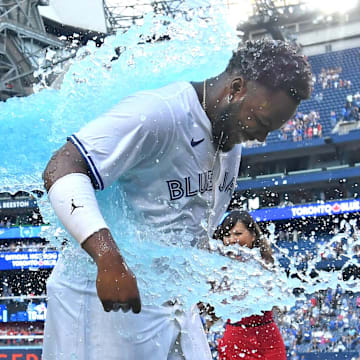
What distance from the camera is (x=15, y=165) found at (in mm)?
2191

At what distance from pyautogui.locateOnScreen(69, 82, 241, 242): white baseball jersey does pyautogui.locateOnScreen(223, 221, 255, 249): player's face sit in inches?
58.4

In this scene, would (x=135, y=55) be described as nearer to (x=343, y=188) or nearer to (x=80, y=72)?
(x=80, y=72)

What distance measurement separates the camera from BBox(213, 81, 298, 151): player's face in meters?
1.63

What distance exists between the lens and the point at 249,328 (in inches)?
140

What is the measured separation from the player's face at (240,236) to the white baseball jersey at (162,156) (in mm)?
1483

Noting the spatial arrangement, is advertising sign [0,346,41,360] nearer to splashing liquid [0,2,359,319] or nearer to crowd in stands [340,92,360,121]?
splashing liquid [0,2,359,319]

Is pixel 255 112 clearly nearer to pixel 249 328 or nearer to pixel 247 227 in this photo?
pixel 247 227

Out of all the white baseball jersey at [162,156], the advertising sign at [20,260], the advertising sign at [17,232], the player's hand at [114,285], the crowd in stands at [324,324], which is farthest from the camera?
the advertising sign at [17,232]

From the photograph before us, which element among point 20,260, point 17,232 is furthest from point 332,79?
point 20,260

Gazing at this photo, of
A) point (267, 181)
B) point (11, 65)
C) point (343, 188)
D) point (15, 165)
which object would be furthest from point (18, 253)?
point (15, 165)

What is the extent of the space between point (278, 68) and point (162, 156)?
15.2 inches

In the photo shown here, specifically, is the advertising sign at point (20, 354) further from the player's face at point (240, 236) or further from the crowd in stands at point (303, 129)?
the crowd in stands at point (303, 129)

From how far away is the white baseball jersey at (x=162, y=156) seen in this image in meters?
1.50

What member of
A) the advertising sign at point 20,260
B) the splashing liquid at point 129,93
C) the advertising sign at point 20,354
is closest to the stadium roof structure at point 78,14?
the advertising sign at point 20,260
